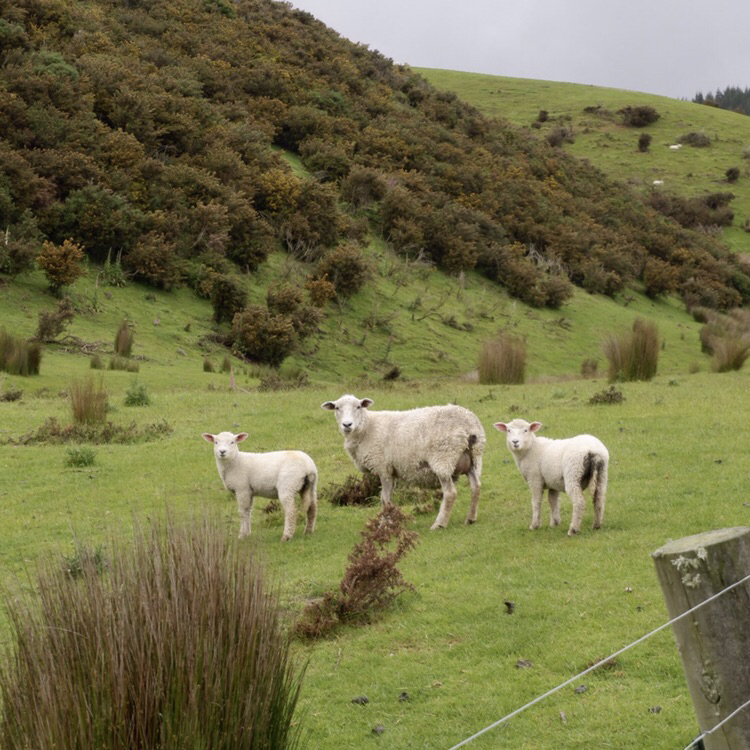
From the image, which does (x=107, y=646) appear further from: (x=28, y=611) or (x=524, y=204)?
(x=524, y=204)

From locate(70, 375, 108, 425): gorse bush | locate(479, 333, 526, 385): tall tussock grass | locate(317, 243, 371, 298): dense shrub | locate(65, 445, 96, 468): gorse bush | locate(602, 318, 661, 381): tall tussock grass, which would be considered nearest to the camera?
locate(65, 445, 96, 468): gorse bush

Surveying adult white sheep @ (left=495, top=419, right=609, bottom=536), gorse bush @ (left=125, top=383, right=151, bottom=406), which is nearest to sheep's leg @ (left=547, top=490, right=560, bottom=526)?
adult white sheep @ (left=495, top=419, right=609, bottom=536)

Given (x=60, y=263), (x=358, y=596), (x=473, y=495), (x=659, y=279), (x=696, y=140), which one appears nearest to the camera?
(x=358, y=596)

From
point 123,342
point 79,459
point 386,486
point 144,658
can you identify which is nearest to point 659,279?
point 123,342

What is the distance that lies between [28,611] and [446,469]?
22.9ft

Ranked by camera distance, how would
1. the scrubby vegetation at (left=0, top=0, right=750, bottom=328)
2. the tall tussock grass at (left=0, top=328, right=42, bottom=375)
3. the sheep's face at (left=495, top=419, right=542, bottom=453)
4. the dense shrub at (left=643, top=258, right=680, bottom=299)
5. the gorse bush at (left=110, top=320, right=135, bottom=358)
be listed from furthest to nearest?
the dense shrub at (left=643, top=258, right=680, bottom=299) → the scrubby vegetation at (left=0, top=0, right=750, bottom=328) → the gorse bush at (left=110, top=320, right=135, bottom=358) → the tall tussock grass at (left=0, top=328, right=42, bottom=375) → the sheep's face at (left=495, top=419, right=542, bottom=453)

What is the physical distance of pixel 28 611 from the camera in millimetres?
3814

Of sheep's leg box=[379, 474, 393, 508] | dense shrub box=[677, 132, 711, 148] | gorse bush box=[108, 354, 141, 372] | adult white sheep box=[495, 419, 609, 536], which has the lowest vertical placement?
gorse bush box=[108, 354, 141, 372]

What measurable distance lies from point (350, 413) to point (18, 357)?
41.0 feet

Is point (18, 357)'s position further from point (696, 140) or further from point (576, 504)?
point (696, 140)

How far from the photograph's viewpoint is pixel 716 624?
11.5ft

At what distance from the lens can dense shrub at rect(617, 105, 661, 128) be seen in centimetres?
8850

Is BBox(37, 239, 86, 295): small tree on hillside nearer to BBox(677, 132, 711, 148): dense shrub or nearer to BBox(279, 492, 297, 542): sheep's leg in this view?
BBox(279, 492, 297, 542): sheep's leg

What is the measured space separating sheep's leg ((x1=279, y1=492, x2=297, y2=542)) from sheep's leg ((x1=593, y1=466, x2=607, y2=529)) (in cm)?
322
